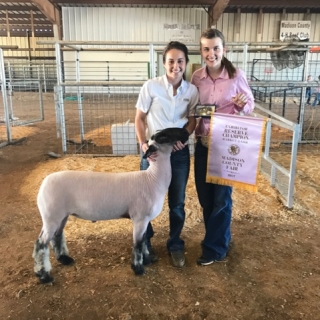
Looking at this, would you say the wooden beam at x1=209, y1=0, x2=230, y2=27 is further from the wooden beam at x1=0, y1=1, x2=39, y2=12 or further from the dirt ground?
the dirt ground

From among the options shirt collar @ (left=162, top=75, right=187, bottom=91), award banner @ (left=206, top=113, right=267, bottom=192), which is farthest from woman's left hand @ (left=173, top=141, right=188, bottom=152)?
shirt collar @ (left=162, top=75, right=187, bottom=91)

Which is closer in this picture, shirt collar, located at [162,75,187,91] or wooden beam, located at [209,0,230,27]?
shirt collar, located at [162,75,187,91]

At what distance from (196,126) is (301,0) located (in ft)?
60.3

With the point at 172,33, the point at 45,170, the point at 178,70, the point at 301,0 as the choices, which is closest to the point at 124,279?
the point at 178,70

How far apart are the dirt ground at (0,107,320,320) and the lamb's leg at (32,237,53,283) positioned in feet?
0.26

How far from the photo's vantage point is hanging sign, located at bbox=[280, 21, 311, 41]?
20.0m

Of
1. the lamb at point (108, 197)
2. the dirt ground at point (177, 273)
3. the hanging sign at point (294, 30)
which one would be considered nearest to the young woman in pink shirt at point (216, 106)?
the dirt ground at point (177, 273)

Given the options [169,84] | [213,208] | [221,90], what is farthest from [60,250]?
[221,90]

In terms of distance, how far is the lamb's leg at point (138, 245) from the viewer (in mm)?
2871

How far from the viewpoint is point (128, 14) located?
61.2 ft

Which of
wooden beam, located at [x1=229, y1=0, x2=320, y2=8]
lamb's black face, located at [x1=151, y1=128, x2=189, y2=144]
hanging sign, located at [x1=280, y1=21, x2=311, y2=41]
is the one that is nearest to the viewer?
lamb's black face, located at [x1=151, y1=128, x2=189, y2=144]

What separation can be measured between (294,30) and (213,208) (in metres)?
20.2

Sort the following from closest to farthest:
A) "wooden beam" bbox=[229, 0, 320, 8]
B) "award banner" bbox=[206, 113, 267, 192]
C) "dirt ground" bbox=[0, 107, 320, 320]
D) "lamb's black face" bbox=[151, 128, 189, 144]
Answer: "dirt ground" bbox=[0, 107, 320, 320] → "lamb's black face" bbox=[151, 128, 189, 144] → "award banner" bbox=[206, 113, 267, 192] → "wooden beam" bbox=[229, 0, 320, 8]

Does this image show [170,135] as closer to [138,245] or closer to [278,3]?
[138,245]
